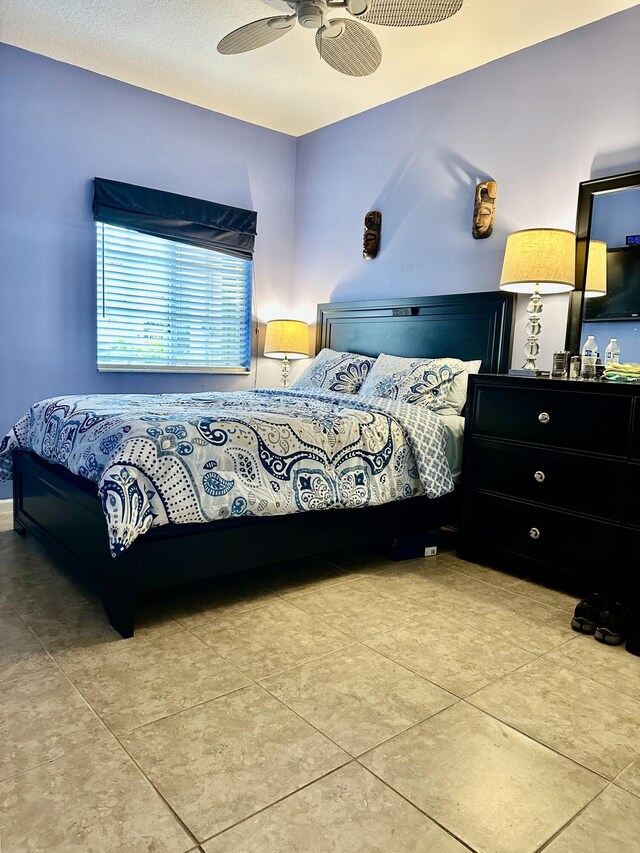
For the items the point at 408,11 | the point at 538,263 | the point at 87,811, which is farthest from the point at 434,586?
the point at 408,11

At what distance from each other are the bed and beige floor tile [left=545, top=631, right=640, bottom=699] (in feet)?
3.28

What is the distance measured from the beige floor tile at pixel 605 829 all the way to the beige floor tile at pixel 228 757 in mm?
522

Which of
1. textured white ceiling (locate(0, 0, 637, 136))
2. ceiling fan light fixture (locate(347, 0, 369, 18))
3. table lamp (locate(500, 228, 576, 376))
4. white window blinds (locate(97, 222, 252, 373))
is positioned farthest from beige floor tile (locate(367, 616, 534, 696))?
textured white ceiling (locate(0, 0, 637, 136))

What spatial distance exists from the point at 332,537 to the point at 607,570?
115 centimetres

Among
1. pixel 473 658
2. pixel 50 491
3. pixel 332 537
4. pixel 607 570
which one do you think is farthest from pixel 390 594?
pixel 50 491

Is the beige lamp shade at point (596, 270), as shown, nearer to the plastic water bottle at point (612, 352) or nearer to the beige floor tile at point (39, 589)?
the plastic water bottle at point (612, 352)

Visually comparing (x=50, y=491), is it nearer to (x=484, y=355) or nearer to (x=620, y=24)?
(x=484, y=355)

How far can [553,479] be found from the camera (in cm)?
264

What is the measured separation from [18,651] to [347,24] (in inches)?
106

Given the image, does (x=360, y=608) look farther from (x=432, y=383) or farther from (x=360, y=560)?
(x=432, y=383)

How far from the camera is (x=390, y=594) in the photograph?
8.55 feet

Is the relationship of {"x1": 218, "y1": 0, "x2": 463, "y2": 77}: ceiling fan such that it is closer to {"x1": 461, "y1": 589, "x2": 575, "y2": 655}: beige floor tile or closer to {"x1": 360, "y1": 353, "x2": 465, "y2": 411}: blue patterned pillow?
{"x1": 360, "y1": 353, "x2": 465, "y2": 411}: blue patterned pillow

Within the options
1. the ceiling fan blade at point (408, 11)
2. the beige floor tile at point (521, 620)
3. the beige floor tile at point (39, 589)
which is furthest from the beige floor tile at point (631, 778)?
the ceiling fan blade at point (408, 11)

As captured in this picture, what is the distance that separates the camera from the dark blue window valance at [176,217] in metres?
3.92
